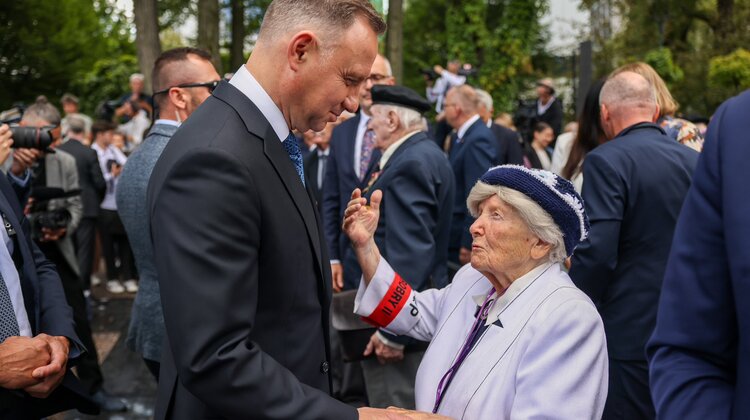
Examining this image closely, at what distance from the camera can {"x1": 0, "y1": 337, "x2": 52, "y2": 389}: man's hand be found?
2.33 metres

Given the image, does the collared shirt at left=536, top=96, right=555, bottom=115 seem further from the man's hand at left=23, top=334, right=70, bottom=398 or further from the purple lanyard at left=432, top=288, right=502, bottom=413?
the man's hand at left=23, top=334, right=70, bottom=398

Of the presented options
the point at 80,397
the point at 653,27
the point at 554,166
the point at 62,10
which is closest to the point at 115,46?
the point at 62,10

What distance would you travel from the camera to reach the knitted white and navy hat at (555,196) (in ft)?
8.21

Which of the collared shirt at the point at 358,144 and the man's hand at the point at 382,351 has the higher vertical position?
the collared shirt at the point at 358,144

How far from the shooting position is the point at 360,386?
4.89 metres

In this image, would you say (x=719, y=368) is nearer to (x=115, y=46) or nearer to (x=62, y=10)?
(x=62, y=10)

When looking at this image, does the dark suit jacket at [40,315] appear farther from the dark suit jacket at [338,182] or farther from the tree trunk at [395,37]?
the tree trunk at [395,37]

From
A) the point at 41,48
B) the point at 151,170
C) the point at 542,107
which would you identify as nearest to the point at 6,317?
the point at 151,170

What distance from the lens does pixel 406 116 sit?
15.3 feet

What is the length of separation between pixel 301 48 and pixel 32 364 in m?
1.40

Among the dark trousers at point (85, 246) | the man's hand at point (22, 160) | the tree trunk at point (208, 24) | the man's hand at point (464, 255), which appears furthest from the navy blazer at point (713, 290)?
the tree trunk at point (208, 24)

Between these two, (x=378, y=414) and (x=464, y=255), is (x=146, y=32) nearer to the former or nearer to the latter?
(x=464, y=255)

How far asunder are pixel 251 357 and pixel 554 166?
5960mm

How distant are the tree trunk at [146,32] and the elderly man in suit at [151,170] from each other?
7.79 meters
